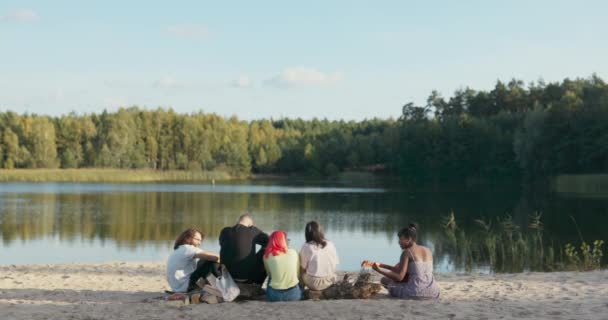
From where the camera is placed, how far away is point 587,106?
48.9 meters

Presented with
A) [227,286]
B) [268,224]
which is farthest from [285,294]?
[268,224]

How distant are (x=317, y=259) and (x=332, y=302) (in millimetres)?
468

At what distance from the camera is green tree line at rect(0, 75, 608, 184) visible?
165 feet

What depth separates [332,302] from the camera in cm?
710

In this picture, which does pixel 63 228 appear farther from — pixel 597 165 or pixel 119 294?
pixel 597 165

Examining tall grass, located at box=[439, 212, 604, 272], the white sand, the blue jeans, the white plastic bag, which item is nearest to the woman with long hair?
the white sand

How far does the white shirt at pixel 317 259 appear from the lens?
7.25 metres

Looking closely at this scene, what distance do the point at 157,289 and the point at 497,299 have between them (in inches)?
163

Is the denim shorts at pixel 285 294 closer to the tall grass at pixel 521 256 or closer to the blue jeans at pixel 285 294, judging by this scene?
the blue jeans at pixel 285 294

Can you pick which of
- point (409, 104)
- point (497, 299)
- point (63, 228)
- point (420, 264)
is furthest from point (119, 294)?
point (409, 104)

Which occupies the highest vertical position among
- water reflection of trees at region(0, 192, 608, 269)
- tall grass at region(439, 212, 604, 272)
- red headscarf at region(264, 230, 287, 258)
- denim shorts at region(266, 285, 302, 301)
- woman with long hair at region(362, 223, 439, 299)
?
red headscarf at region(264, 230, 287, 258)

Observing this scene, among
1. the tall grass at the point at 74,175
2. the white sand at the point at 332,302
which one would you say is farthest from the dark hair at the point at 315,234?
the tall grass at the point at 74,175

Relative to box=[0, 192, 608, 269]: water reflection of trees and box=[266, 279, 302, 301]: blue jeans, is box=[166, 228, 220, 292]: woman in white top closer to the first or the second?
box=[266, 279, 302, 301]: blue jeans

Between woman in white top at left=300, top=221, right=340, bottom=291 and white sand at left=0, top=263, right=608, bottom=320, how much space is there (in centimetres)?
33
